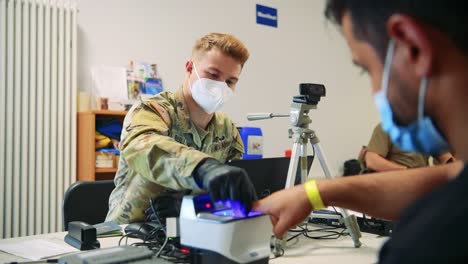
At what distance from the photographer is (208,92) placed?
166cm

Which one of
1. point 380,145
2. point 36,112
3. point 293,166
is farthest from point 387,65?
point 380,145

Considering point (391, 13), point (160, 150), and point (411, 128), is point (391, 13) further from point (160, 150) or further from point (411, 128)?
point (160, 150)

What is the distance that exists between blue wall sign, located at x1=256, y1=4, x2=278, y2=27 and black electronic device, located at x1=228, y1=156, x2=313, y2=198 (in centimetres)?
223

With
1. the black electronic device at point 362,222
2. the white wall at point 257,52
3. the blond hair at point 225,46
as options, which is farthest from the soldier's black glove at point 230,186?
the white wall at point 257,52

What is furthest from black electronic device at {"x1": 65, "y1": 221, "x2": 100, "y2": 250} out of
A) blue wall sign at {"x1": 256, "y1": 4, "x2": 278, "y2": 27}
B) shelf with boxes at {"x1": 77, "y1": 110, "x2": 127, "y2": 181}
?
blue wall sign at {"x1": 256, "y1": 4, "x2": 278, "y2": 27}

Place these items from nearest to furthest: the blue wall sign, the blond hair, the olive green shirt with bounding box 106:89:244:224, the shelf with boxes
Result: the olive green shirt with bounding box 106:89:244:224 → the blond hair → the shelf with boxes → the blue wall sign

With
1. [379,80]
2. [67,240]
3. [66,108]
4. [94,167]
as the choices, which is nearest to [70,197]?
[67,240]

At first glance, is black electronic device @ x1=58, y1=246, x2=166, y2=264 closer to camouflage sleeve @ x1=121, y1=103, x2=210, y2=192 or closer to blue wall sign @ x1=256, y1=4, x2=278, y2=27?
camouflage sleeve @ x1=121, y1=103, x2=210, y2=192

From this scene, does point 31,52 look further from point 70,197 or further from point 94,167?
point 70,197

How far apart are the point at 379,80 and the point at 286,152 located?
2920mm

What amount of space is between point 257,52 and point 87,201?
86.0 inches

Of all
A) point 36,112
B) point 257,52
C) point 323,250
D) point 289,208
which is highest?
point 257,52

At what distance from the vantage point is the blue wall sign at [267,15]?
350 centimetres

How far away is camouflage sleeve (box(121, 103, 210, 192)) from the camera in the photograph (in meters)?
1.05
